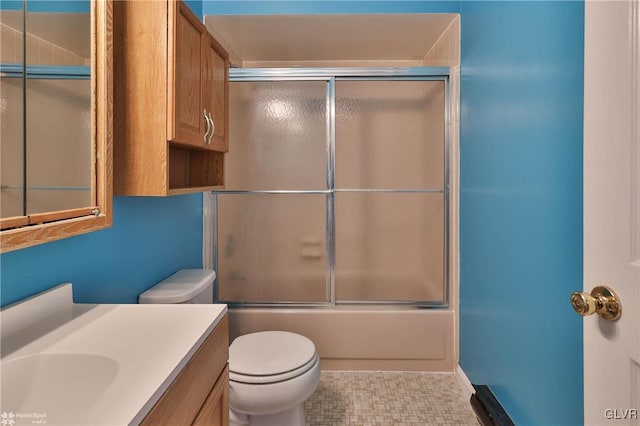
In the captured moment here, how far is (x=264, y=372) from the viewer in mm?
1472

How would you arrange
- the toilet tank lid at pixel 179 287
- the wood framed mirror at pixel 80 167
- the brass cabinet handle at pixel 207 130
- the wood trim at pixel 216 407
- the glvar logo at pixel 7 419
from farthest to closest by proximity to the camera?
the brass cabinet handle at pixel 207 130, the toilet tank lid at pixel 179 287, the wood trim at pixel 216 407, the wood framed mirror at pixel 80 167, the glvar logo at pixel 7 419

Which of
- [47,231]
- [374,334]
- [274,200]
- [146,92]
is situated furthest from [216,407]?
[274,200]

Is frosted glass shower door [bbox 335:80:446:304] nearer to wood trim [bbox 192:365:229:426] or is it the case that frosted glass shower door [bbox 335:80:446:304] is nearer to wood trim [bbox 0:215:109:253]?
wood trim [bbox 192:365:229:426]

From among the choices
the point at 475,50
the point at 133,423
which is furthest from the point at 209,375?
the point at 475,50

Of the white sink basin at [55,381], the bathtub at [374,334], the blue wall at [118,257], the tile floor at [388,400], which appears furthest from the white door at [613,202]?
the bathtub at [374,334]

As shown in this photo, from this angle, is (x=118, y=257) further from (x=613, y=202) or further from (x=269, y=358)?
(x=613, y=202)

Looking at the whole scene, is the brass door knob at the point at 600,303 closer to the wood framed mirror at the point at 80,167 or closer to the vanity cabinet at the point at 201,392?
the vanity cabinet at the point at 201,392

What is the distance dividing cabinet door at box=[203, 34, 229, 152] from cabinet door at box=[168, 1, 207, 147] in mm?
77

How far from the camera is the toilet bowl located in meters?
1.46

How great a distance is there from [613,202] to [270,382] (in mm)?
1267

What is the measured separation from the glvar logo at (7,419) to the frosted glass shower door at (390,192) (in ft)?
6.10

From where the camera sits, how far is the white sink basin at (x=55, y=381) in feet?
2.46

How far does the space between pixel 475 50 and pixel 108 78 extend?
1707mm

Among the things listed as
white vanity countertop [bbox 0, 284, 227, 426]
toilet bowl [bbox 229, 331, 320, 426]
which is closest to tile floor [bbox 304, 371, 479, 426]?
toilet bowl [bbox 229, 331, 320, 426]
